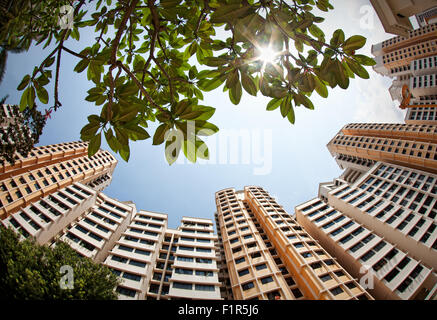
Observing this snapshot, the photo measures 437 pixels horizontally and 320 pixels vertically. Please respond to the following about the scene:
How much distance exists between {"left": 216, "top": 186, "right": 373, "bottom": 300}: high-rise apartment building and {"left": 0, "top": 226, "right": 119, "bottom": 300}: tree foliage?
12.5 meters

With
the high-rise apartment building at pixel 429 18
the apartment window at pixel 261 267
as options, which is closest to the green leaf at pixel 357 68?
the apartment window at pixel 261 267

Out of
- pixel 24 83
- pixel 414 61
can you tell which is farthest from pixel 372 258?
pixel 414 61

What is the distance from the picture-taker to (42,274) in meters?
10.3

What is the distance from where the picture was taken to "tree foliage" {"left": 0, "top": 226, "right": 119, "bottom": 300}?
8.73m

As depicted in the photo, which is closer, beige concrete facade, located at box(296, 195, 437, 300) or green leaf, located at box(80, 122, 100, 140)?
green leaf, located at box(80, 122, 100, 140)

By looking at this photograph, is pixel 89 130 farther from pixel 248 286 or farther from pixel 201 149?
pixel 248 286

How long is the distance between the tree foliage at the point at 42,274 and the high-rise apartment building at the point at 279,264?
12472 mm

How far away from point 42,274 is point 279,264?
22.7 m

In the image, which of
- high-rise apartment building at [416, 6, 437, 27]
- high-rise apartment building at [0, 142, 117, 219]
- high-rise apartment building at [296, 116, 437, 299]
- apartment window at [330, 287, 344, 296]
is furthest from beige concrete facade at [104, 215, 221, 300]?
high-rise apartment building at [416, 6, 437, 27]

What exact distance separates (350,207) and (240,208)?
622 inches

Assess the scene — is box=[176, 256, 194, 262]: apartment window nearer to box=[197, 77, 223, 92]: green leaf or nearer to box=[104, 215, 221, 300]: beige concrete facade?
box=[104, 215, 221, 300]: beige concrete facade

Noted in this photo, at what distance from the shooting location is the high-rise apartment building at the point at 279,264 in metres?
16.1
